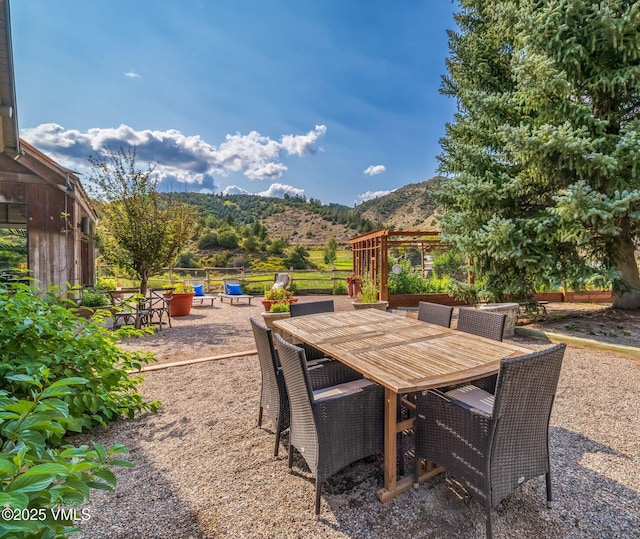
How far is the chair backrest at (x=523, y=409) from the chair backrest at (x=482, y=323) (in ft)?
3.08

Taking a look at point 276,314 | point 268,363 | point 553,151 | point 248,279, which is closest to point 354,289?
point 248,279

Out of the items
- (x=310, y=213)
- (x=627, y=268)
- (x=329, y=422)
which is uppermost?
(x=310, y=213)

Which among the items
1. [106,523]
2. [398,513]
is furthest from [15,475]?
[398,513]

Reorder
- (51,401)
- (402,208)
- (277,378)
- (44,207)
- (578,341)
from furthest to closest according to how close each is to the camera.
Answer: (402,208) → (44,207) → (578,341) → (277,378) → (51,401)

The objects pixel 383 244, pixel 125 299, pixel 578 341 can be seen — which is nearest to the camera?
pixel 125 299

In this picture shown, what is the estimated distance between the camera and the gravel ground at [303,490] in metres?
1.66

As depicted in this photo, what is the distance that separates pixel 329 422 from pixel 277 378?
0.58 meters

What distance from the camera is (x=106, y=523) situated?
66.5 inches

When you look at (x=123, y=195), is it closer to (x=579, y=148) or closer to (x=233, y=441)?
(x=233, y=441)

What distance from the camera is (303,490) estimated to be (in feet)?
6.40

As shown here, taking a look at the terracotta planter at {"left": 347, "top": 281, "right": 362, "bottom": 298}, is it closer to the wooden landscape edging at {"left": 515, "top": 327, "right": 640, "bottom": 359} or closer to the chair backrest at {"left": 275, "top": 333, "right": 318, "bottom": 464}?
the wooden landscape edging at {"left": 515, "top": 327, "right": 640, "bottom": 359}

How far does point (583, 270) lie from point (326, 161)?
11.2 m

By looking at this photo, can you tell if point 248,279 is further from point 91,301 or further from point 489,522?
point 489,522

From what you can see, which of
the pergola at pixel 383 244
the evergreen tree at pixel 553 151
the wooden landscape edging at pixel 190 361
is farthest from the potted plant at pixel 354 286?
the wooden landscape edging at pixel 190 361
